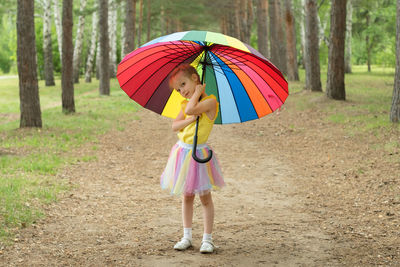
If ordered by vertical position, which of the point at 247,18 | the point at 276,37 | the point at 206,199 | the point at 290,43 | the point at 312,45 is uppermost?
the point at 247,18

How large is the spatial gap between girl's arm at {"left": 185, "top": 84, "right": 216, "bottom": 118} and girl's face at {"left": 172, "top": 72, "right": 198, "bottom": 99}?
54 millimetres

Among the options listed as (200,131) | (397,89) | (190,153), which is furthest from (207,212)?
(397,89)

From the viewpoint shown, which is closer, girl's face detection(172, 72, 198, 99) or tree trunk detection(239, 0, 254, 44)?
girl's face detection(172, 72, 198, 99)

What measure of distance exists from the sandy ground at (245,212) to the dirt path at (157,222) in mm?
13

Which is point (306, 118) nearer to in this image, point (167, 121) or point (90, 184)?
point (167, 121)

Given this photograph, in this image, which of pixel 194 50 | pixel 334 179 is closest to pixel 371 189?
pixel 334 179

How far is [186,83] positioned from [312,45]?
1726 centimetres

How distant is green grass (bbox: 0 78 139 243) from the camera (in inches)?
246

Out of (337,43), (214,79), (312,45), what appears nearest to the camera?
(214,79)

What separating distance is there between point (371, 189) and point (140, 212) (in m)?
3.48

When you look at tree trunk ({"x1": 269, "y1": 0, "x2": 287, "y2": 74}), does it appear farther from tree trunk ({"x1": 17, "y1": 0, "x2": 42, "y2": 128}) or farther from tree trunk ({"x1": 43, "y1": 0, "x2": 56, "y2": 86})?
tree trunk ({"x1": 17, "y1": 0, "x2": 42, "y2": 128})

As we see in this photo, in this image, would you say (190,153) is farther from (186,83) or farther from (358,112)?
(358,112)

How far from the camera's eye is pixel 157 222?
6344 mm

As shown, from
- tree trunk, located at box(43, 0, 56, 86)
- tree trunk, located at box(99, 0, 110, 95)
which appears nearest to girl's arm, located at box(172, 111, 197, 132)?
tree trunk, located at box(99, 0, 110, 95)
